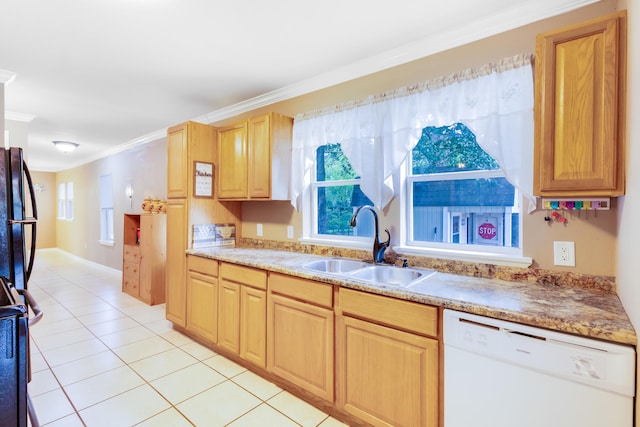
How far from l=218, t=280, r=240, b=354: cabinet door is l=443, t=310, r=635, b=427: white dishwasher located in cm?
167

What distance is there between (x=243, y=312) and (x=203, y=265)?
0.70 m

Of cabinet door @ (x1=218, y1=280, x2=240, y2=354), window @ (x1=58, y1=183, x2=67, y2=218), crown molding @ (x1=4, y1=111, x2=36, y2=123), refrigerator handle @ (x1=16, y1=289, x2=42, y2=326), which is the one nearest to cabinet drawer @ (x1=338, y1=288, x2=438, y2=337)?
cabinet door @ (x1=218, y1=280, x2=240, y2=354)

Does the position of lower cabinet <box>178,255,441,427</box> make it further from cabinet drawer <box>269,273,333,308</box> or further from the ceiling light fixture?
the ceiling light fixture

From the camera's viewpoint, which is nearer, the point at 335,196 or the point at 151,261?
the point at 335,196

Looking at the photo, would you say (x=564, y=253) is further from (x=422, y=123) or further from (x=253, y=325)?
(x=253, y=325)

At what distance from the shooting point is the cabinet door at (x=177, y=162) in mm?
3111

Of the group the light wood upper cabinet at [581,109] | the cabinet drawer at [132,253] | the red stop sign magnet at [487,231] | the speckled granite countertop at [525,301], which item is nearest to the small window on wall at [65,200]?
the cabinet drawer at [132,253]

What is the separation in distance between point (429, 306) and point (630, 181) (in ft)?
3.07

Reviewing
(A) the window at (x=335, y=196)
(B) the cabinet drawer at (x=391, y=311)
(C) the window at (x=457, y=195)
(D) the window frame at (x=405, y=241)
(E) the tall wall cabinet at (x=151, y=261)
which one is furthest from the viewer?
(E) the tall wall cabinet at (x=151, y=261)

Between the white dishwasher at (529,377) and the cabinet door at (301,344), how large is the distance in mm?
732

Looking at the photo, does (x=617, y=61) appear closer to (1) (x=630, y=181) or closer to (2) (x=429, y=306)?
(1) (x=630, y=181)

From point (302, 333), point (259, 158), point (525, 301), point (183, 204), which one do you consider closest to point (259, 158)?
point (259, 158)

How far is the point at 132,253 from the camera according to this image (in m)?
4.71

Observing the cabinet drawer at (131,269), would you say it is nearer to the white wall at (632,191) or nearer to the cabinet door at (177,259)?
the cabinet door at (177,259)
